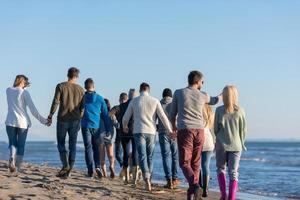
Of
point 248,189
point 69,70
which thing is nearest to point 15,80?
point 69,70

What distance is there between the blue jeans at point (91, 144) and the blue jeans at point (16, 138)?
1.21 m

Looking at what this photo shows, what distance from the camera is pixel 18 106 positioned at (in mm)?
10008

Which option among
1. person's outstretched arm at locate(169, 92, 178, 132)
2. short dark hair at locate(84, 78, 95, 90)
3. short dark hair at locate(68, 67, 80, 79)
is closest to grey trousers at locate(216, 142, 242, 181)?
person's outstretched arm at locate(169, 92, 178, 132)

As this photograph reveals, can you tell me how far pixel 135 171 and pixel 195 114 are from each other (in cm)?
301

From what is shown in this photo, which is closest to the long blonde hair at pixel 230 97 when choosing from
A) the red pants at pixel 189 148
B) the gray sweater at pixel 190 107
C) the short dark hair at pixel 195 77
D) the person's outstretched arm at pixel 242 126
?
the person's outstretched arm at pixel 242 126

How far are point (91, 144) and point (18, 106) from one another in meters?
1.66

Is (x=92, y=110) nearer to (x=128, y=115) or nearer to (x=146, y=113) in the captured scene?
(x=128, y=115)

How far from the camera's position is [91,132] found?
10.8 metres

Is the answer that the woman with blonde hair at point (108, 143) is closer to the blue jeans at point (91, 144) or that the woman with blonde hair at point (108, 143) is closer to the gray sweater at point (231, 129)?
the blue jeans at point (91, 144)

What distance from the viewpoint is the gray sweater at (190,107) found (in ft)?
27.6

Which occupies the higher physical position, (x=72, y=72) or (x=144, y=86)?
(x=72, y=72)

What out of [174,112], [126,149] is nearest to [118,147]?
[126,149]

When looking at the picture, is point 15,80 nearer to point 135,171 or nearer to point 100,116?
point 100,116

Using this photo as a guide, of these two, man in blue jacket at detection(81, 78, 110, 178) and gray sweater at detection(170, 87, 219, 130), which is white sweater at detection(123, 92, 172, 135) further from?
man in blue jacket at detection(81, 78, 110, 178)
